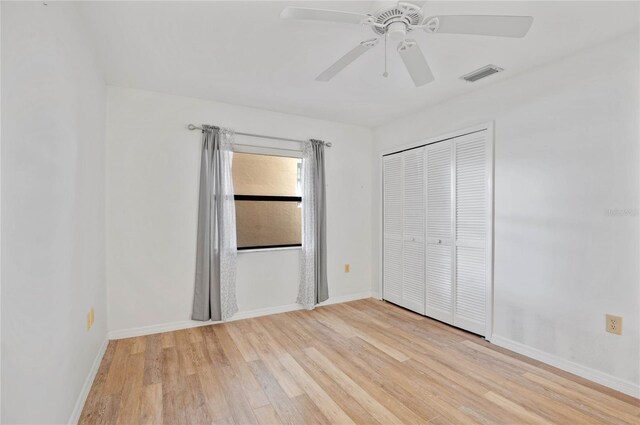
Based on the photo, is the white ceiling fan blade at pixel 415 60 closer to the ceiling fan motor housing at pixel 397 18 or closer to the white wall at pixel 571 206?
the ceiling fan motor housing at pixel 397 18

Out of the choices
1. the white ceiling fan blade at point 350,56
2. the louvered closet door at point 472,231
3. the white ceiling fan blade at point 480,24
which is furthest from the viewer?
the louvered closet door at point 472,231

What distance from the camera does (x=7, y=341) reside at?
1.09 meters

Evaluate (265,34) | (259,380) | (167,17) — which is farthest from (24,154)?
(259,380)

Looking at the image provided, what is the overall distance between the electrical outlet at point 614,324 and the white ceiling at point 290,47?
1.94 metres

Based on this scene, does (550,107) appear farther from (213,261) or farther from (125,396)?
(125,396)

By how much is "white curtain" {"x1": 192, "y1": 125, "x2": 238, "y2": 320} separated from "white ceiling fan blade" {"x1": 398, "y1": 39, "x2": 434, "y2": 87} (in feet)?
6.99

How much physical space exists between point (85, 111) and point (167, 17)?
2.81 feet

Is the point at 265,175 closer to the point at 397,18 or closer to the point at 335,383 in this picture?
the point at 335,383

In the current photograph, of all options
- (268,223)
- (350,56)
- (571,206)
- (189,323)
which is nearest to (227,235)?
(268,223)

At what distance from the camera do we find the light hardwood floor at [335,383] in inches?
74.3

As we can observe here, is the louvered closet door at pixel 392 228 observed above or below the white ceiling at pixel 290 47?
below

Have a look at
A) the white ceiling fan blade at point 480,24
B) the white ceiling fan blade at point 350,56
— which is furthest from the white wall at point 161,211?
the white ceiling fan blade at point 480,24

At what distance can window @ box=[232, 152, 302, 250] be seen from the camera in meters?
3.69

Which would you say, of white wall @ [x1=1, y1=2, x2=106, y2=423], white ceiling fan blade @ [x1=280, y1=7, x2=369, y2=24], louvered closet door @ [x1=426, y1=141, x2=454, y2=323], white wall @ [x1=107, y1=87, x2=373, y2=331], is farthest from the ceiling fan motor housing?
white wall @ [x1=107, y1=87, x2=373, y2=331]
